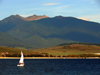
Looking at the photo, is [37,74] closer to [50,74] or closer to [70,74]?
[50,74]

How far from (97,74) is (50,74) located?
1440cm

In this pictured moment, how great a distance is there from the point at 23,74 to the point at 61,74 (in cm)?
1153

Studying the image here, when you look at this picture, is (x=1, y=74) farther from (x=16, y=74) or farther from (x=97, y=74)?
(x=97, y=74)

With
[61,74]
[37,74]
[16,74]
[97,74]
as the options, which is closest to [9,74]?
[16,74]

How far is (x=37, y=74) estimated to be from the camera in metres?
82.1

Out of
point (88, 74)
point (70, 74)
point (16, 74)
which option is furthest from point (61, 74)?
point (16, 74)

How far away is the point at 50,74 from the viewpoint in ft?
270

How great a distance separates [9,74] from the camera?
3263 inches

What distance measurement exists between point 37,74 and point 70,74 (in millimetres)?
10053

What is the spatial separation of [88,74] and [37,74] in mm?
15615

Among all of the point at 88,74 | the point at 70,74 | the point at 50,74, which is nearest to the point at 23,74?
the point at 50,74

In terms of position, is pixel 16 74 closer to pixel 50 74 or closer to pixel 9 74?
pixel 9 74

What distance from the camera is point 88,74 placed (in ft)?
274

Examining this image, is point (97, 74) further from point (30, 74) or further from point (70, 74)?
point (30, 74)
